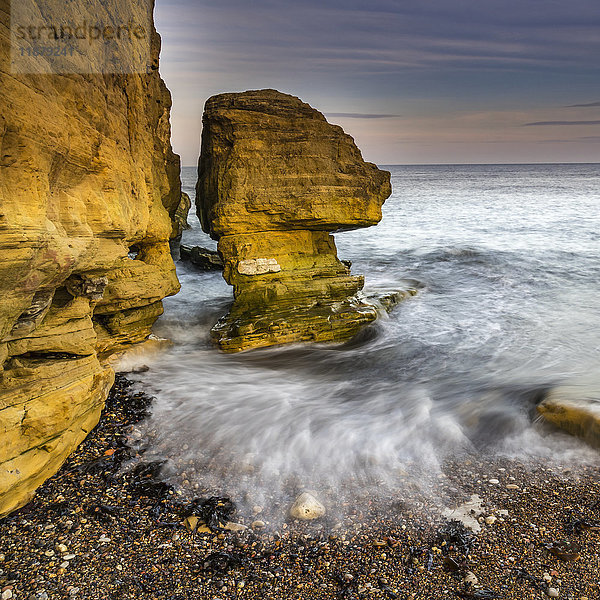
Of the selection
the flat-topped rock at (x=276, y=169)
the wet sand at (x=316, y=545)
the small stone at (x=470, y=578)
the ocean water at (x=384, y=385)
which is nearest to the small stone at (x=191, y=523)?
the wet sand at (x=316, y=545)

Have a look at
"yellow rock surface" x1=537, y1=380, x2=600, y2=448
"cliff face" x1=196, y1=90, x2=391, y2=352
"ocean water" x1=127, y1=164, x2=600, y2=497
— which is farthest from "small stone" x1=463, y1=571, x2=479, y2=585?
"cliff face" x1=196, y1=90, x2=391, y2=352

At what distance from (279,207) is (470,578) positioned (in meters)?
6.30

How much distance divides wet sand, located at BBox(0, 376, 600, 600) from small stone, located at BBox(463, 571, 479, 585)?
0.01m

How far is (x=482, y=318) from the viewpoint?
999 cm

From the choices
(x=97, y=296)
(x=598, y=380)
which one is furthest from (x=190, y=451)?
(x=598, y=380)

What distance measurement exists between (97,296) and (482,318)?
304 inches

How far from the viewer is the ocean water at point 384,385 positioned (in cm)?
477

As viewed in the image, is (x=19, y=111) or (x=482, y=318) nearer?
(x=19, y=111)

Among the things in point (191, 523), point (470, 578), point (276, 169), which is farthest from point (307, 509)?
point (276, 169)

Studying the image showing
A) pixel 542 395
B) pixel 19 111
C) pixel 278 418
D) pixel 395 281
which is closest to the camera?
pixel 19 111

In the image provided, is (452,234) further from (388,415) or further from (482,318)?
(388,415)

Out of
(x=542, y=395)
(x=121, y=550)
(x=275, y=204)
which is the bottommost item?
(x=121, y=550)

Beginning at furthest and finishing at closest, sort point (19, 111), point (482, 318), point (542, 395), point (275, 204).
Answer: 1. point (482, 318)
2. point (275, 204)
3. point (542, 395)
4. point (19, 111)

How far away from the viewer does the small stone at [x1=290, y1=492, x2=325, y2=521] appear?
153 inches
